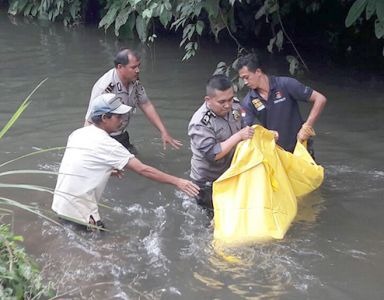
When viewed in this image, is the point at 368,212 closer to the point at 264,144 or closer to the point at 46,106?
the point at 264,144

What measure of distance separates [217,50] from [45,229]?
785 cm

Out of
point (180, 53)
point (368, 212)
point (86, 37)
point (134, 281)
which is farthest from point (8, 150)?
point (86, 37)

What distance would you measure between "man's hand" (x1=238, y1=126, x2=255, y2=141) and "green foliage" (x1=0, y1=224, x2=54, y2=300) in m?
1.95

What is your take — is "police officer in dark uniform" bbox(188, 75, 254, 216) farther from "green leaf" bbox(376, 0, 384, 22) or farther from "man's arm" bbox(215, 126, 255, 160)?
"green leaf" bbox(376, 0, 384, 22)

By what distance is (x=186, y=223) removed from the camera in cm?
580

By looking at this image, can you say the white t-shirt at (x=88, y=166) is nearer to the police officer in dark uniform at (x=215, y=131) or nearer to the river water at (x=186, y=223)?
the river water at (x=186, y=223)

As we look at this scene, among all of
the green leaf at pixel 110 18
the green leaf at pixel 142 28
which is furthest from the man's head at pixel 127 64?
the green leaf at pixel 110 18

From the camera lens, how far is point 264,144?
5.34m

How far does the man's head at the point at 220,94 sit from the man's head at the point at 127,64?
4.49 ft

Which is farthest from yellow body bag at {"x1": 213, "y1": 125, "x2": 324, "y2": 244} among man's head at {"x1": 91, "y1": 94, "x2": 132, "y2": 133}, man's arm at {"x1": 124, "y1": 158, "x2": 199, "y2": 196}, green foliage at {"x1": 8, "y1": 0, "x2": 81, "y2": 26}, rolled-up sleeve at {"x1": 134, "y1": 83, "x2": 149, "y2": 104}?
green foliage at {"x1": 8, "y1": 0, "x2": 81, "y2": 26}

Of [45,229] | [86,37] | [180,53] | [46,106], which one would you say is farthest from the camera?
[86,37]

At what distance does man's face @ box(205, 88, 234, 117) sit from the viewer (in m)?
5.10

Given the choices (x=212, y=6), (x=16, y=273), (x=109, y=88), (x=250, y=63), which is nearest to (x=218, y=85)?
(x=250, y=63)

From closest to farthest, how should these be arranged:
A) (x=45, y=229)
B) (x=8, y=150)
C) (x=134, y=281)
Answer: (x=134, y=281) < (x=45, y=229) < (x=8, y=150)
